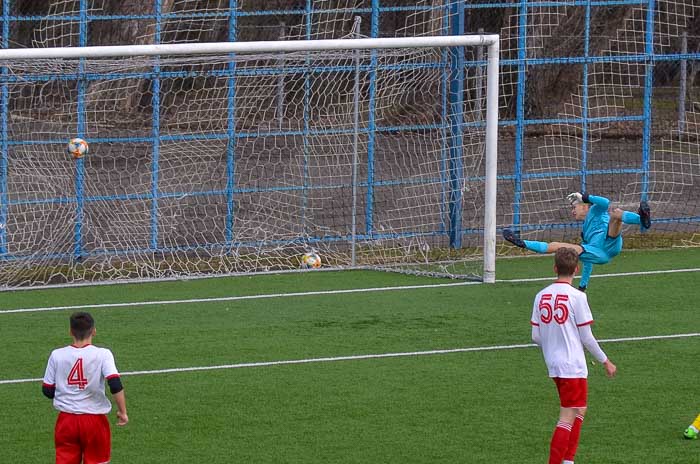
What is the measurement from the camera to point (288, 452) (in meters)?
7.70

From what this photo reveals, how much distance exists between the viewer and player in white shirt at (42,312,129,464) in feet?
20.7

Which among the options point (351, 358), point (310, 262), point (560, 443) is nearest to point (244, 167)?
point (310, 262)

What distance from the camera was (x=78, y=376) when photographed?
248 inches

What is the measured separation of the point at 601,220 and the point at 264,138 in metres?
5.34

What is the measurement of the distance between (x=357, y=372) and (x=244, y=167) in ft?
21.0

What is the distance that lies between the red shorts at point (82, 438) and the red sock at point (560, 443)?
96.7 inches

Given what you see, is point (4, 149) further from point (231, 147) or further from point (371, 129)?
point (371, 129)

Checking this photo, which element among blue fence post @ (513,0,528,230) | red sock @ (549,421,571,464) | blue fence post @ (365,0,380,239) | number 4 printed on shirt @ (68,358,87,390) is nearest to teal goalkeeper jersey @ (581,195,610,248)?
blue fence post @ (365,0,380,239)

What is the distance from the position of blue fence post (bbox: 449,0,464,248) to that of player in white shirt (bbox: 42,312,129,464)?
866cm

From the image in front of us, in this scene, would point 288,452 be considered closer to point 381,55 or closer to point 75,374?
point 75,374

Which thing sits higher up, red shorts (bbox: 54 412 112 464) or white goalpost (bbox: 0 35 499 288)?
white goalpost (bbox: 0 35 499 288)

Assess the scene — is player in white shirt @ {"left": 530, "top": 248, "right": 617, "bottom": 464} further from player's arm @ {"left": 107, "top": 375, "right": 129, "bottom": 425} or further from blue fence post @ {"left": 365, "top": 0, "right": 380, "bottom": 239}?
blue fence post @ {"left": 365, "top": 0, "right": 380, "bottom": 239}

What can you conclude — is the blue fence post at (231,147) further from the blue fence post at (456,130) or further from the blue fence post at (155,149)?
the blue fence post at (456,130)

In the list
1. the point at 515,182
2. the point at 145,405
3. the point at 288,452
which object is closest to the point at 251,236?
the point at 515,182
